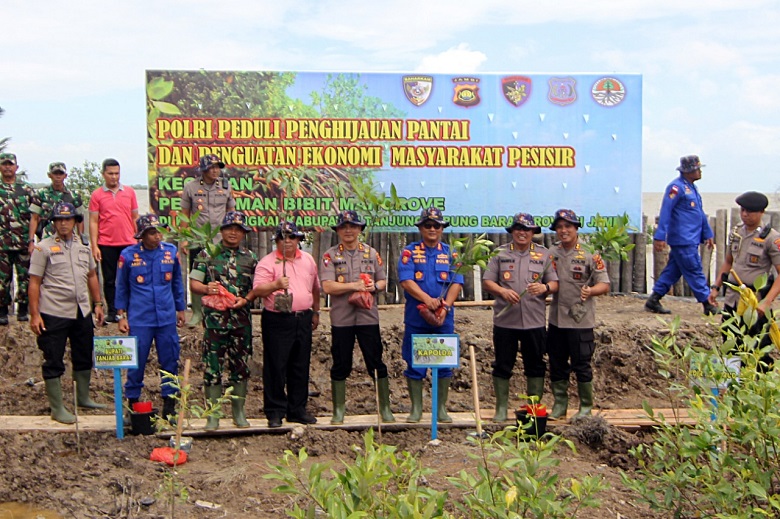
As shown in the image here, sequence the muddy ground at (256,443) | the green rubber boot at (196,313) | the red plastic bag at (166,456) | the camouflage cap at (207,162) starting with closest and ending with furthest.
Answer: the muddy ground at (256,443) → the red plastic bag at (166,456) → the camouflage cap at (207,162) → the green rubber boot at (196,313)

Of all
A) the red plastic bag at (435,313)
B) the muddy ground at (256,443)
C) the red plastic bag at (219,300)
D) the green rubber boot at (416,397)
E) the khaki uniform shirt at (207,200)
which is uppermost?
the khaki uniform shirt at (207,200)

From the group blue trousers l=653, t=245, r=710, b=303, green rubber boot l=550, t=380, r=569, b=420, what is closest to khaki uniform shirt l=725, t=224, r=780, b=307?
green rubber boot l=550, t=380, r=569, b=420

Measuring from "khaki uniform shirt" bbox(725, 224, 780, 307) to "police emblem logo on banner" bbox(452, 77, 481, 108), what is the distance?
4.57 meters

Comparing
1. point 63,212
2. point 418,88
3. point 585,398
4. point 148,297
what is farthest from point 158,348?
point 418,88

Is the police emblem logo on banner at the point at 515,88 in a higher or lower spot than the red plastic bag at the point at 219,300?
higher

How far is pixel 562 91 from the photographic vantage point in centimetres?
1116

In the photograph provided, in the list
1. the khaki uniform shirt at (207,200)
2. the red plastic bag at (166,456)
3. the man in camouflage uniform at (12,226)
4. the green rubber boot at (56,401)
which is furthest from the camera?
the man in camouflage uniform at (12,226)

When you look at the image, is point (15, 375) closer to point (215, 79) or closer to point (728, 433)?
point (215, 79)

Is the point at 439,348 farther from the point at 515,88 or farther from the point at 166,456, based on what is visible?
the point at 515,88

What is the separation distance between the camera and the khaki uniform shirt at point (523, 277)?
7.07 metres

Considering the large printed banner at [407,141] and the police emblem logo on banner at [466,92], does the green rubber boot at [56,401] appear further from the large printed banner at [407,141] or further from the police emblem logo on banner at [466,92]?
the police emblem logo on banner at [466,92]

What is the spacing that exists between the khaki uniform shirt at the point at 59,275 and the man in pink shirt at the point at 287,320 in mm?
1621

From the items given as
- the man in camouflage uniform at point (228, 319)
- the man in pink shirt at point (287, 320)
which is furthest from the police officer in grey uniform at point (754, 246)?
the man in camouflage uniform at point (228, 319)

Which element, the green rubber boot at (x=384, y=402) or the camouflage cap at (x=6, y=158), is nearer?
the green rubber boot at (x=384, y=402)
